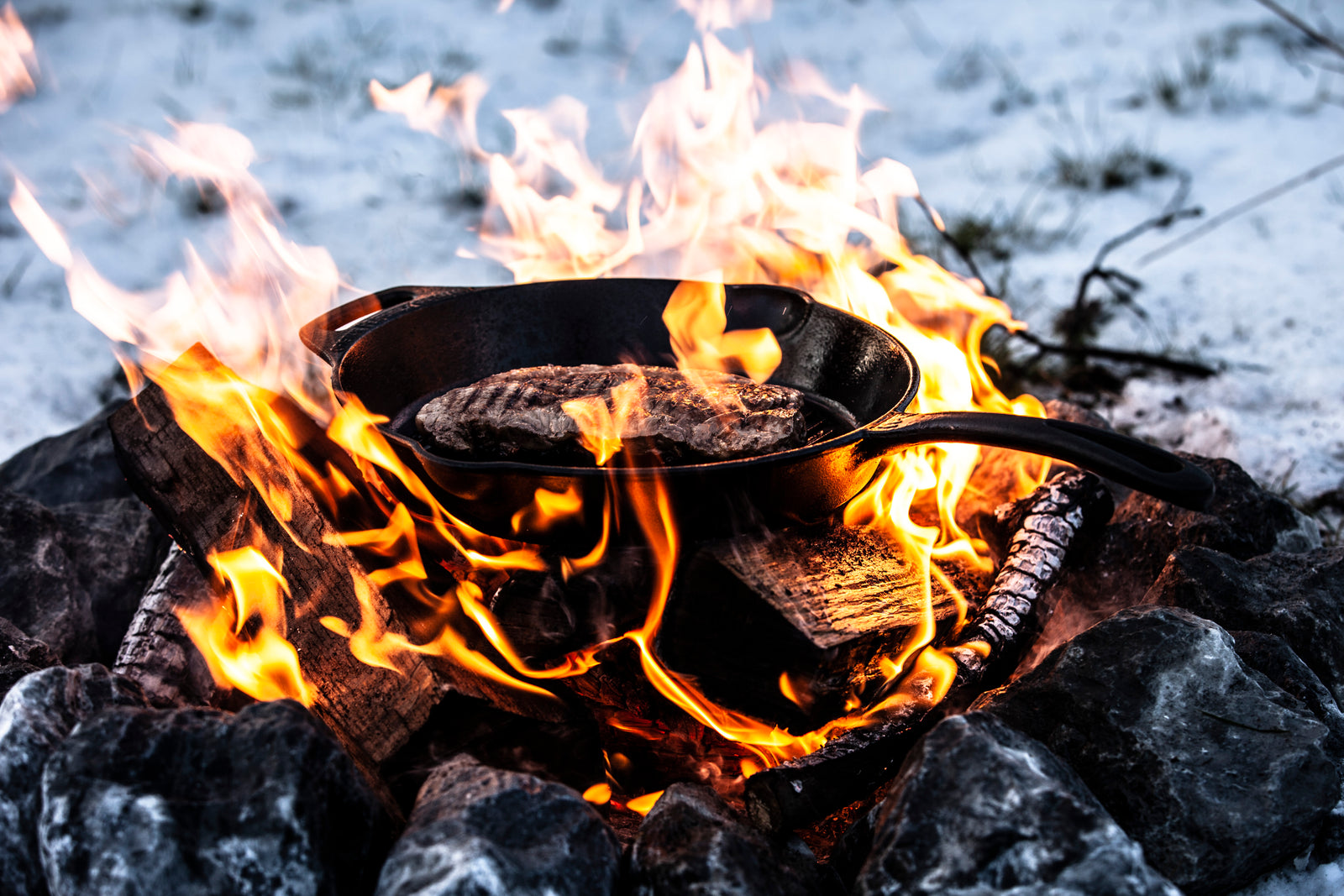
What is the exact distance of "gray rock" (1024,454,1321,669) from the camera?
2.27m

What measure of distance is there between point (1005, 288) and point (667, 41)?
3345 mm

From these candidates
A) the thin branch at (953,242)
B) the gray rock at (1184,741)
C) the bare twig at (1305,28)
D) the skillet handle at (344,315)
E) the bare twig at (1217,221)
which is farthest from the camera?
the bare twig at (1217,221)

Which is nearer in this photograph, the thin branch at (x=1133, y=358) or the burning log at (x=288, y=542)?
the burning log at (x=288, y=542)

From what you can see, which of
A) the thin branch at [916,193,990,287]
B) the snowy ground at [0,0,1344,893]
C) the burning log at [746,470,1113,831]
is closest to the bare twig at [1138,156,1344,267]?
the snowy ground at [0,0,1344,893]

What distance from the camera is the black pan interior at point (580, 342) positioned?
2332mm

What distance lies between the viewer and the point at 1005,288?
4.30 m

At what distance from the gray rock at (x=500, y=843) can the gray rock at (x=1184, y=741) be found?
80 centimetres

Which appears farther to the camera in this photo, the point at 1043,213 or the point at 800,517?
the point at 1043,213

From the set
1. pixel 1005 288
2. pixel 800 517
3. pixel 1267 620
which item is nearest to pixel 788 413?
pixel 800 517

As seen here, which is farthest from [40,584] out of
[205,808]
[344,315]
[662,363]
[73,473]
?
[662,363]

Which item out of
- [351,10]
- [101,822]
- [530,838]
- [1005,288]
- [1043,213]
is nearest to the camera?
[101,822]

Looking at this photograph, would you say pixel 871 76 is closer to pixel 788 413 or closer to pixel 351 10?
pixel 351 10

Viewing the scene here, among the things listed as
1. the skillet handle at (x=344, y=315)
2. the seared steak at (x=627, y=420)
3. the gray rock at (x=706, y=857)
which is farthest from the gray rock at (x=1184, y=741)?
the skillet handle at (x=344, y=315)

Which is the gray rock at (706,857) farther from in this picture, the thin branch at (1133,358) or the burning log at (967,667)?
the thin branch at (1133,358)
